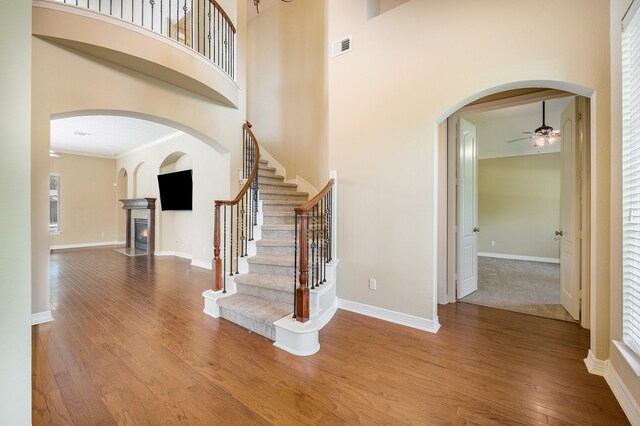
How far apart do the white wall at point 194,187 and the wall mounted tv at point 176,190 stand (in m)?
0.25

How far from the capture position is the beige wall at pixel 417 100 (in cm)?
205

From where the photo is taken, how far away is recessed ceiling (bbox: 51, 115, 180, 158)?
5746mm

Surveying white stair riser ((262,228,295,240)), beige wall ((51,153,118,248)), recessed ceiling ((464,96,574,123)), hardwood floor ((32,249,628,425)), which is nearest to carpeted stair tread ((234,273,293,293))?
hardwood floor ((32,249,628,425))

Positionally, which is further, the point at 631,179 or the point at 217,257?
the point at 217,257

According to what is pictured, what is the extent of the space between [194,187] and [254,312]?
4.76m

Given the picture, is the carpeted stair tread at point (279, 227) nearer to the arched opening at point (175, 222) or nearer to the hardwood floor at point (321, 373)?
the hardwood floor at point (321, 373)

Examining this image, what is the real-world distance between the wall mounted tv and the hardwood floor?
3.87 meters

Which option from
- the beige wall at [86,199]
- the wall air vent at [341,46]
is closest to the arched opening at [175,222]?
the beige wall at [86,199]

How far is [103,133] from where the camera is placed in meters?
6.61

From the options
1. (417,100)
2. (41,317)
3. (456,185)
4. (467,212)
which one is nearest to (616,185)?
(417,100)

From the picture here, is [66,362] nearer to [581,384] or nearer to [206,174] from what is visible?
[581,384]

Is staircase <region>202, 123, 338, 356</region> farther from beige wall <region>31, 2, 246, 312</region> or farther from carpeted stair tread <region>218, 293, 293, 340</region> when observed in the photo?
beige wall <region>31, 2, 246, 312</region>

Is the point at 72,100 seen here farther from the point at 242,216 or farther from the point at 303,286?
the point at 303,286

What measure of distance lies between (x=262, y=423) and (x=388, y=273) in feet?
6.28
